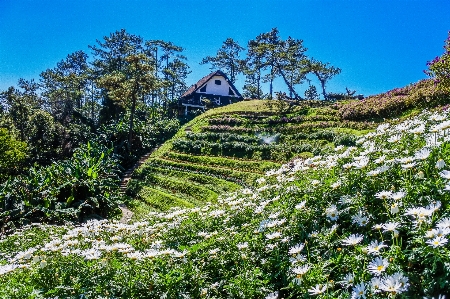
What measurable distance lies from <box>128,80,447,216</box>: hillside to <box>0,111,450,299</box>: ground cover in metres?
12.0

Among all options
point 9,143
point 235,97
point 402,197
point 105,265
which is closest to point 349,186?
point 402,197

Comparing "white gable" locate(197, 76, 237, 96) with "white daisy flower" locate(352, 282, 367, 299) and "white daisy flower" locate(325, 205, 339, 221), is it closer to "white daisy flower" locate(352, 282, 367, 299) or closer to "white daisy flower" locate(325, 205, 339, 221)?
"white daisy flower" locate(325, 205, 339, 221)

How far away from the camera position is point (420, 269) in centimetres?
247

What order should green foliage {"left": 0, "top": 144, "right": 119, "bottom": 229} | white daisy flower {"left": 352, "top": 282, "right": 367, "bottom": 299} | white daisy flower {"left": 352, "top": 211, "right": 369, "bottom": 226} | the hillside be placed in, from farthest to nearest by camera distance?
the hillside < green foliage {"left": 0, "top": 144, "right": 119, "bottom": 229} < white daisy flower {"left": 352, "top": 211, "right": 369, "bottom": 226} < white daisy flower {"left": 352, "top": 282, "right": 367, "bottom": 299}

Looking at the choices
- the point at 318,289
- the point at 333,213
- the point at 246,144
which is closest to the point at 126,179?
the point at 246,144

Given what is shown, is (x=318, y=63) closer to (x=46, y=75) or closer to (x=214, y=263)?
(x=214, y=263)

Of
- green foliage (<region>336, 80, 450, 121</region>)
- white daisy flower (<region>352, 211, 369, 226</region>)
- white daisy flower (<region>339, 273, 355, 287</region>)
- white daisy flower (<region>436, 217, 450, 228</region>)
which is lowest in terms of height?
white daisy flower (<region>339, 273, 355, 287</region>)

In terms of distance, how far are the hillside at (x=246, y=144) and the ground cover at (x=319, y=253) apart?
12023 mm

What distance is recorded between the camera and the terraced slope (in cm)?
1797

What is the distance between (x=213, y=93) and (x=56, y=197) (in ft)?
105

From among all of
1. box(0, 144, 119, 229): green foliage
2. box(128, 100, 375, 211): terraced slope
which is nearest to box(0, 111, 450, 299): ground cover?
box(0, 144, 119, 229): green foliage

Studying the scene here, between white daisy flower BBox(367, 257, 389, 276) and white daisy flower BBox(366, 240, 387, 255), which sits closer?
white daisy flower BBox(367, 257, 389, 276)

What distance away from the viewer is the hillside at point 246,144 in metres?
18.1

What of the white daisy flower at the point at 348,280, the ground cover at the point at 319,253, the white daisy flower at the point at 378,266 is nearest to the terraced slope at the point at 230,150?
the ground cover at the point at 319,253
